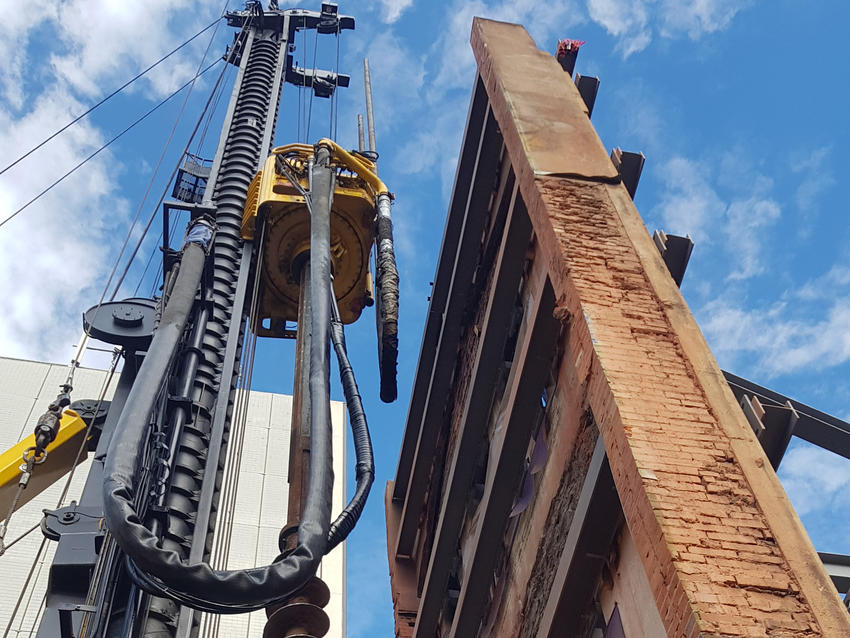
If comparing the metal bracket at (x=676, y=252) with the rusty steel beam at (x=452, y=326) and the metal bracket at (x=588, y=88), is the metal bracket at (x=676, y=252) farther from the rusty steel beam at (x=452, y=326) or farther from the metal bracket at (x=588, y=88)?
the rusty steel beam at (x=452, y=326)

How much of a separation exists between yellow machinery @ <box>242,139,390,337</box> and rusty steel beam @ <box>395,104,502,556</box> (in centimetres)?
149

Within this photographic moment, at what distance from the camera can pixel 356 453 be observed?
6.49 m

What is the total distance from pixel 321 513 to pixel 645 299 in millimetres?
2367

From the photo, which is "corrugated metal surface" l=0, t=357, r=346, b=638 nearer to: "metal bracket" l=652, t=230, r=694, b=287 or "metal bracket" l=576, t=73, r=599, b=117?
"metal bracket" l=576, t=73, r=599, b=117

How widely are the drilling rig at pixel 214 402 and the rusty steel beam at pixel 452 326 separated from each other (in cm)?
88

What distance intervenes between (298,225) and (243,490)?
15.2 m

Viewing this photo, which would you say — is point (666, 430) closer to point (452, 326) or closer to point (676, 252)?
point (676, 252)

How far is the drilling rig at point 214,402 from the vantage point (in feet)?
17.3

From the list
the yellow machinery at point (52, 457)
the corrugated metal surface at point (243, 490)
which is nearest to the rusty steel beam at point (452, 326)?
the yellow machinery at point (52, 457)

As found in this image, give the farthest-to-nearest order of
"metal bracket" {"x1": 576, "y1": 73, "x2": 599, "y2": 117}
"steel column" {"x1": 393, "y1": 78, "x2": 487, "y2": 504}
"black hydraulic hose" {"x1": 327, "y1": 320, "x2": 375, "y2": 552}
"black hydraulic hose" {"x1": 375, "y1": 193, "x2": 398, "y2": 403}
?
1. "steel column" {"x1": 393, "y1": 78, "x2": 487, "y2": 504}
2. "metal bracket" {"x1": 576, "y1": 73, "x2": 599, "y2": 117}
3. "black hydraulic hose" {"x1": 375, "y1": 193, "x2": 398, "y2": 403}
4. "black hydraulic hose" {"x1": 327, "y1": 320, "x2": 375, "y2": 552}

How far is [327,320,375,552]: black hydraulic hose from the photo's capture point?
595cm

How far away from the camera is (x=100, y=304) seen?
8883 millimetres

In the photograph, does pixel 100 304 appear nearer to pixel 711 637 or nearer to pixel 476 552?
pixel 476 552

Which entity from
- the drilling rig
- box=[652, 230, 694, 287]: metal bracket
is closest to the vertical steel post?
the drilling rig
